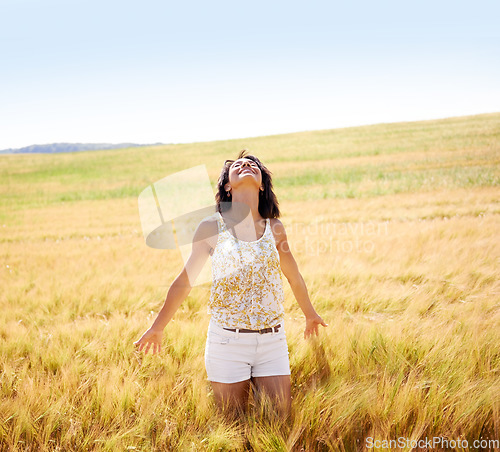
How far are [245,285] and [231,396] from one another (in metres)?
0.59

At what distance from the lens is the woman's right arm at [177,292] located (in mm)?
1972

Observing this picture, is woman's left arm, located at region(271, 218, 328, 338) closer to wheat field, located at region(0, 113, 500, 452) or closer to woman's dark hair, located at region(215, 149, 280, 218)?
woman's dark hair, located at region(215, 149, 280, 218)

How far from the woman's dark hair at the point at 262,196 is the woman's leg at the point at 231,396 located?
3.34 feet

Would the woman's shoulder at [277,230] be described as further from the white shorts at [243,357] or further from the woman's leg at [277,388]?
the woman's leg at [277,388]

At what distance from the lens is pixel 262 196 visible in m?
2.29

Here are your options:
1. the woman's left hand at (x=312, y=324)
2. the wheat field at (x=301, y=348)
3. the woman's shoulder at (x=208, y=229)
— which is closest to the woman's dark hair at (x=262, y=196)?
the woman's shoulder at (x=208, y=229)

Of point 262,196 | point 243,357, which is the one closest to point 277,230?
point 262,196

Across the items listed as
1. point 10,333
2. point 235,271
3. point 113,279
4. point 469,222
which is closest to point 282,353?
point 235,271

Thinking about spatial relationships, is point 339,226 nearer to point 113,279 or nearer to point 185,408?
point 113,279

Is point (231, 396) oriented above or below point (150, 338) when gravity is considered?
below

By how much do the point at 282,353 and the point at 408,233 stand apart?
15.4 ft

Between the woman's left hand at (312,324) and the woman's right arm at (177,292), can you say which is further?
the woman's left hand at (312,324)

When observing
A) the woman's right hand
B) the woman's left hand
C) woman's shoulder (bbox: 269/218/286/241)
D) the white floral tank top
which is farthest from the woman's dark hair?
the woman's right hand

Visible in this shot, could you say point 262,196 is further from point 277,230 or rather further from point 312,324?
point 312,324
